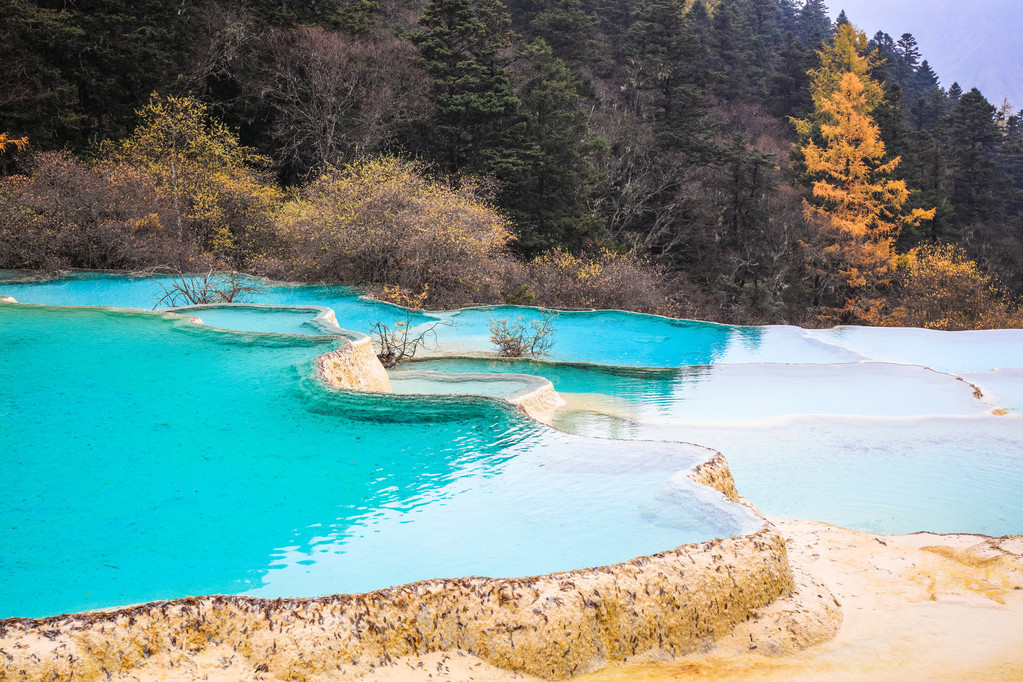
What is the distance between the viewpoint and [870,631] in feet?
13.8

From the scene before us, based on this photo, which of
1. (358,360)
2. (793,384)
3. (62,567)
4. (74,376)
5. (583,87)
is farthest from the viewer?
(583,87)

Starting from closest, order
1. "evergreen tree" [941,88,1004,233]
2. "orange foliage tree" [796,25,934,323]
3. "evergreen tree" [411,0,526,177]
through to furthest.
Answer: "evergreen tree" [411,0,526,177], "orange foliage tree" [796,25,934,323], "evergreen tree" [941,88,1004,233]

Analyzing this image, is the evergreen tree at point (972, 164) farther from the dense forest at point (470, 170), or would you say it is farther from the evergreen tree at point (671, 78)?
the evergreen tree at point (671, 78)

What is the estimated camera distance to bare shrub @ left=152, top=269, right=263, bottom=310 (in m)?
12.2

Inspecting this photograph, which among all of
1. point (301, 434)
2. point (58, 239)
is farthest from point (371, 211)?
point (301, 434)

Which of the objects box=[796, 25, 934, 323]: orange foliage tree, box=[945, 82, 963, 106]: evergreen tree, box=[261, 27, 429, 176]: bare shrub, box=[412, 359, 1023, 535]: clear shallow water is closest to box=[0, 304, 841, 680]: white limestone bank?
box=[412, 359, 1023, 535]: clear shallow water

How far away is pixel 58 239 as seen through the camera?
14953mm

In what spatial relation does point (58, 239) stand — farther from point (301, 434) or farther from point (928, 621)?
point (928, 621)

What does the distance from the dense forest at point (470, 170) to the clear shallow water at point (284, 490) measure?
8.65 metres

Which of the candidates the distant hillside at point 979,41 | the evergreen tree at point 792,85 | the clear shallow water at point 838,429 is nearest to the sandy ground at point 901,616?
the clear shallow water at point 838,429

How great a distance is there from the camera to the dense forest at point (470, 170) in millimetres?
16172

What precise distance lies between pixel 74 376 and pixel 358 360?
2642 mm

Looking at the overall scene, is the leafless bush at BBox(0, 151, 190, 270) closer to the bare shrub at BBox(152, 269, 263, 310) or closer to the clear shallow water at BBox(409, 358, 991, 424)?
the bare shrub at BBox(152, 269, 263, 310)

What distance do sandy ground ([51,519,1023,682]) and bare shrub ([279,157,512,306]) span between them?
441 inches
